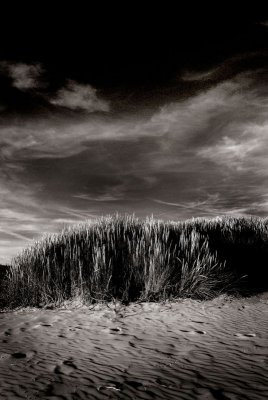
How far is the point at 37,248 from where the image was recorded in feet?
20.6

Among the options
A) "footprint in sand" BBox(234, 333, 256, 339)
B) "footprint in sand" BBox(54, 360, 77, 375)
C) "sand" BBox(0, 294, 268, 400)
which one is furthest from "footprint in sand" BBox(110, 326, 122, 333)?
"footprint in sand" BBox(234, 333, 256, 339)

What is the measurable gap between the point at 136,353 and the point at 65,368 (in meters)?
0.62

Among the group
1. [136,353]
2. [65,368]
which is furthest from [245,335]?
[65,368]

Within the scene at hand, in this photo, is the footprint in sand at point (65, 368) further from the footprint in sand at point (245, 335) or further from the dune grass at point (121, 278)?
the dune grass at point (121, 278)

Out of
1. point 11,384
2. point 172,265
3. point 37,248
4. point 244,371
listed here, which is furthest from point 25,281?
point 244,371

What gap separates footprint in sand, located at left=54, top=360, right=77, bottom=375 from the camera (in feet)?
8.52

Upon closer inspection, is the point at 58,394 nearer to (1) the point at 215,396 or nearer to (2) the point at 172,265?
(1) the point at 215,396

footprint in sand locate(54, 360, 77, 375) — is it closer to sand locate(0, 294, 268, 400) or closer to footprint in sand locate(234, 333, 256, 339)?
sand locate(0, 294, 268, 400)

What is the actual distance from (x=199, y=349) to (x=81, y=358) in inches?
39.4

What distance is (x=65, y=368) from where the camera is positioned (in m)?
2.67

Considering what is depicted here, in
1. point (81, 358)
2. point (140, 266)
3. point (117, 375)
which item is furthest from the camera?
point (140, 266)

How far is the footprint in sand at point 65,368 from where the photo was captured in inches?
102

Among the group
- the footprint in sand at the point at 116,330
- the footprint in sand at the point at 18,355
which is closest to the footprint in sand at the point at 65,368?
the footprint in sand at the point at 18,355

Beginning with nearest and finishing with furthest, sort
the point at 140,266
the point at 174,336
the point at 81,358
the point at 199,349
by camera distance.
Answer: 1. the point at 81,358
2. the point at 199,349
3. the point at 174,336
4. the point at 140,266
